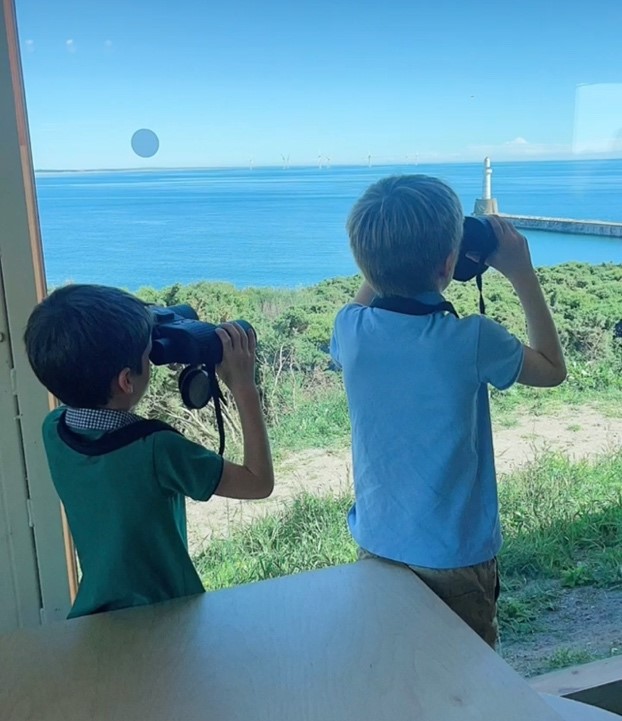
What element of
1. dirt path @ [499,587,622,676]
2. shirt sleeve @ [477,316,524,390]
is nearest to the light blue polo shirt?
shirt sleeve @ [477,316,524,390]

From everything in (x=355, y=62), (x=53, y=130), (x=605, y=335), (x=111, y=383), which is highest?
(x=355, y=62)

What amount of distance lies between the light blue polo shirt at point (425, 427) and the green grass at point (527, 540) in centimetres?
51

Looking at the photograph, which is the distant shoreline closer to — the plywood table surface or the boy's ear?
the boy's ear

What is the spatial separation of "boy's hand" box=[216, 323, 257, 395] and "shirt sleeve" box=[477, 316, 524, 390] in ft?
1.30

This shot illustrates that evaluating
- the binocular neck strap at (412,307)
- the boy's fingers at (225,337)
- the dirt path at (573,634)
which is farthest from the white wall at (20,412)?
the dirt path at (573,634)

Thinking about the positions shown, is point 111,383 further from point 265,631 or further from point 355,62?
point 355,62

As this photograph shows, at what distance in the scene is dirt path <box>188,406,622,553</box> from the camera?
70.4 inches

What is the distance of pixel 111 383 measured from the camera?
1.16 metres

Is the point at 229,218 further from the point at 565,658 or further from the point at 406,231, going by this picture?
the point at 565,658

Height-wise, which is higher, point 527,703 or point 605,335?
point 605,335

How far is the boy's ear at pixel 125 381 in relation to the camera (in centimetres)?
116

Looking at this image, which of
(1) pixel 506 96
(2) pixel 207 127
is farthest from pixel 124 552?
(1) pixel 506 96

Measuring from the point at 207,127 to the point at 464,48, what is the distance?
2.12 feet

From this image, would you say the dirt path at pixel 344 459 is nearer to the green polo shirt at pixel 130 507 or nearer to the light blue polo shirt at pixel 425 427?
the light blue polo shirt at pixel 425 427
